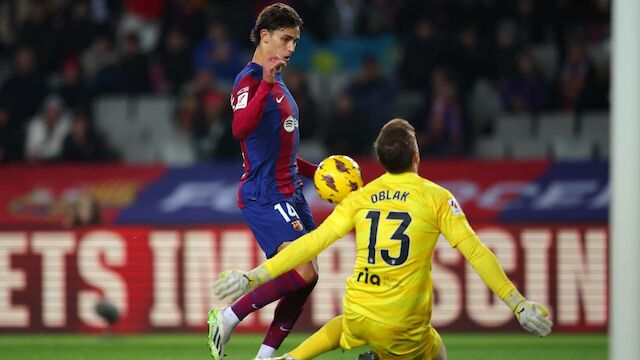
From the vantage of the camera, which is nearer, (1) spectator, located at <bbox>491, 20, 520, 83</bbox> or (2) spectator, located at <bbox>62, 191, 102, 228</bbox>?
(2) spectator, located at <bbox>62, 191, 102, 228</bbox>

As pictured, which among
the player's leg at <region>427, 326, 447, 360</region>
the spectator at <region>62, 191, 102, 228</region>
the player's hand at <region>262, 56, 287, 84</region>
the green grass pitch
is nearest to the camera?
the player's leg at <region>427, 326, 447, 360</region>

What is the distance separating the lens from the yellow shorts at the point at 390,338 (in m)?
6.02

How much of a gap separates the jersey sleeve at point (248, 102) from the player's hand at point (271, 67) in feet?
0.10

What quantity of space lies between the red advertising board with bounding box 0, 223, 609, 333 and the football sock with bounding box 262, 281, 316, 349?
3864 mm

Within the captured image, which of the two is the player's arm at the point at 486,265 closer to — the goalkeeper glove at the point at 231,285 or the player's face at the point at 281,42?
the goalkeeper glove at the point at 231,285

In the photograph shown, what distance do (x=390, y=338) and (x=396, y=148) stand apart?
94 cm

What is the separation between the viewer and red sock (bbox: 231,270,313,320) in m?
6.96

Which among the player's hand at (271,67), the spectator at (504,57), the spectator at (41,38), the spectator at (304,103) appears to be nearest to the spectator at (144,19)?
the spectator at (41,38)

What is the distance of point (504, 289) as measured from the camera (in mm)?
5785

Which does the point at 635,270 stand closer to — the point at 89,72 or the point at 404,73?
the point at 404,73

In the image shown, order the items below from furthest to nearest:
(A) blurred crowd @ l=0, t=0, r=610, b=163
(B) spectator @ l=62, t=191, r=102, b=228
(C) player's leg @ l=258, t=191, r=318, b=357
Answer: (A) blurred crowd @ l=0, t=0, r=610, b=163
(B) spectator @ l=62, t=191, r=102, b=228
(C) player's leg @ l=258, t=191, r=318, b=357

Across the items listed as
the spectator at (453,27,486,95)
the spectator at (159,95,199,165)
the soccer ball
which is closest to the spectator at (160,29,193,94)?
the spectator at (159,95,199,165)

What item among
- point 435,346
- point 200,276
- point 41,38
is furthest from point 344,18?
point 435,346

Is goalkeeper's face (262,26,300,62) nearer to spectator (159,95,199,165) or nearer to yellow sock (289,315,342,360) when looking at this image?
yellow sock (289,315,342,360)
